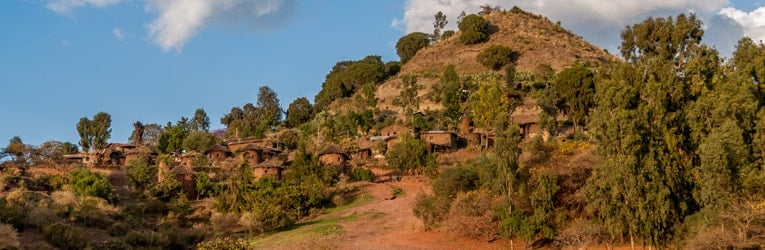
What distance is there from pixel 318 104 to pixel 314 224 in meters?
61.3

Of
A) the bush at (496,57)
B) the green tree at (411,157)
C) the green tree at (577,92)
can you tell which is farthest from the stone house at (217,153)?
the bush at (496,57)

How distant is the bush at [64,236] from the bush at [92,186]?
370 inches

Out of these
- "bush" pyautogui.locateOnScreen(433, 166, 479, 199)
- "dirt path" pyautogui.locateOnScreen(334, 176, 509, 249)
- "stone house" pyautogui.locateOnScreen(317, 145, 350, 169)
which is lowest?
"dirt path" pyautogui.locateOnScreen(334, 176, 509, 249)

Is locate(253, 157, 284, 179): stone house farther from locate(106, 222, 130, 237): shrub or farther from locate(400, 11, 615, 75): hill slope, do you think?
locate(400, 11, 615, 75): hill slope

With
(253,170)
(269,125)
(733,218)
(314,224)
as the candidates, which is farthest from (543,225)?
(269,125)

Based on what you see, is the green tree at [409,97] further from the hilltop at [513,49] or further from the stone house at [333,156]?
the stone house at [333,156]

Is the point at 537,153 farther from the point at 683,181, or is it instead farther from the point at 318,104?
the point at 318,104

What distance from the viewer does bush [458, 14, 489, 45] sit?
349 feet

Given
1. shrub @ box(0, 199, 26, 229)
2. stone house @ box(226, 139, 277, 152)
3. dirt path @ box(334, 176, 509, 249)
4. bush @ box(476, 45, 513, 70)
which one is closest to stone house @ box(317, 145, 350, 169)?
dirt path @ box(334, 176, 509, 249)

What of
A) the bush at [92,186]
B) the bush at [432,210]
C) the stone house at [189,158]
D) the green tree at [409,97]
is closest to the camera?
the bush at [432,210]

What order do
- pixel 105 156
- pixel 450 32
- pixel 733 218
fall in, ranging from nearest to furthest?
1. pixel 733 218
2. pixel 105 156
3. pixel 450 32

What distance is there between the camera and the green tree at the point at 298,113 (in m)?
90.1

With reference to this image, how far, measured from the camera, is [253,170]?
1975 inches

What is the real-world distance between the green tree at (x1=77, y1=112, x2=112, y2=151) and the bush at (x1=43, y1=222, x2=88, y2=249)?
3964cm
